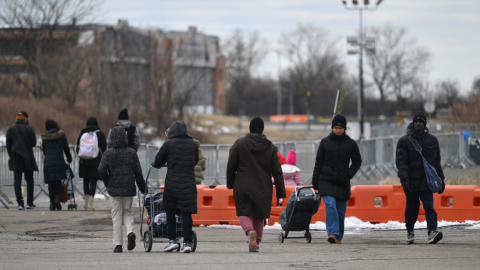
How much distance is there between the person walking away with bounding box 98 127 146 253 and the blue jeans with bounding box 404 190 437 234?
12.0 ft

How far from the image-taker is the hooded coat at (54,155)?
1433cm

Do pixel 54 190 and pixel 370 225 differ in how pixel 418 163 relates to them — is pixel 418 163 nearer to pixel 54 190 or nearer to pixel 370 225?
pixel 370 225

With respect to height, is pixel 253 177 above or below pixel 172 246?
above

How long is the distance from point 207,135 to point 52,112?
12091mm

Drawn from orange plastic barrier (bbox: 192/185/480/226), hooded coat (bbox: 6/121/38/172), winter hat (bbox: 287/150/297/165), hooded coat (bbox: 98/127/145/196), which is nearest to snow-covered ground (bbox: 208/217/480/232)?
orange plastic barrier (bbox: 192/185/480/226)

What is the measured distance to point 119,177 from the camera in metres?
8.66

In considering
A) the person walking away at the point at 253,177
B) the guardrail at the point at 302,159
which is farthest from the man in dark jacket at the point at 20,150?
the person walking away at the point at 253,177

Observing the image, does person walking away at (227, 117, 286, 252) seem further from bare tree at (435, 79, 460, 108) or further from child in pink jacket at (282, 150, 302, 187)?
bare tree at (435, 79, 460, 108)

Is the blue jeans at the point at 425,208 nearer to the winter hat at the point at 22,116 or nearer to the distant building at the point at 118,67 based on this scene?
the winter hat at the point at 22,116

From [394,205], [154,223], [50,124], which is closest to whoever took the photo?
[154,223]

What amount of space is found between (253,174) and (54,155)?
701cm

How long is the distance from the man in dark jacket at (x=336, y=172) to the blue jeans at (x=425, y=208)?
2.81ft

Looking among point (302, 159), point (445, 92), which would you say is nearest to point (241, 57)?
point (445, 92)

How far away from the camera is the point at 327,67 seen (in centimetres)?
10181
